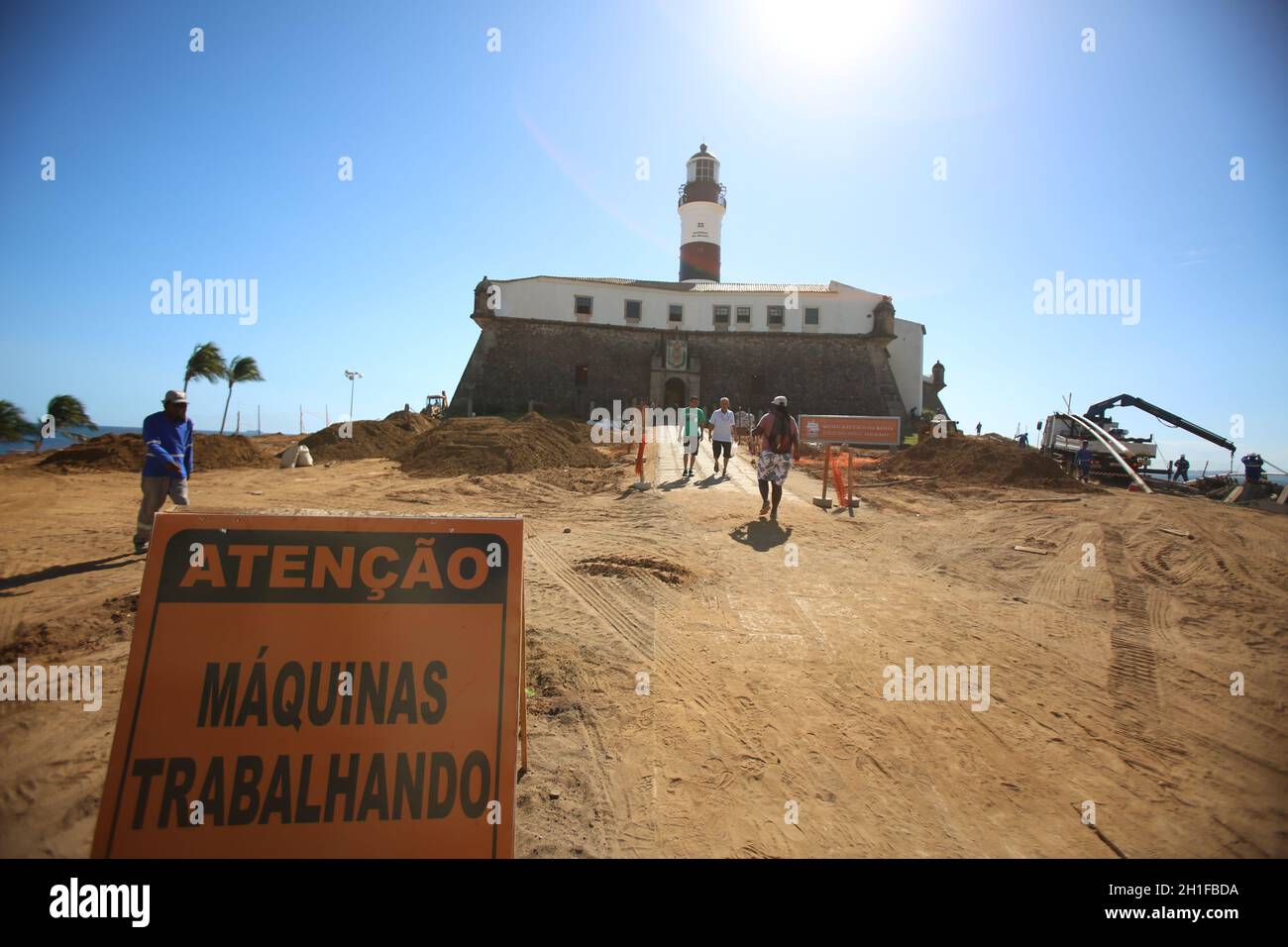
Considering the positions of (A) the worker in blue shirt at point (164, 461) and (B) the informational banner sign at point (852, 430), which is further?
(B) the informational banner sign at point (852, 430)

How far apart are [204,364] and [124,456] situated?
45.6ft

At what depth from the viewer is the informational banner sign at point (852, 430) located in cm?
2278

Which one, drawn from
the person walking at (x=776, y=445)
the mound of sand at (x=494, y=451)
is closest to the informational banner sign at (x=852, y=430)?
the mound of sand at (x=494, y=451)

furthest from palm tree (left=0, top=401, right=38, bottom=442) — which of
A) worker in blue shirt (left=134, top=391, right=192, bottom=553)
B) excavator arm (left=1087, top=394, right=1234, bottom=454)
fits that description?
excavator arm (left=1087, top=394, right=1234, bottom=454)

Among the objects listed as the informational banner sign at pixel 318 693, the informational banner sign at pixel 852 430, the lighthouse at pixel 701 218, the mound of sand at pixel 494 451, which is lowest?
the informational banner sign at pixel 318 693

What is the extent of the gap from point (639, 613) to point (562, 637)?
86 centimetres

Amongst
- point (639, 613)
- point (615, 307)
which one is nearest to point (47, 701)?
point (639, 613)

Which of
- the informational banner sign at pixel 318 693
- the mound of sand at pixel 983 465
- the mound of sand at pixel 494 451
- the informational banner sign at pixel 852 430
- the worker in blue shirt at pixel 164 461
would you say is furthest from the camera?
the informational banner sign at pixel 852 430

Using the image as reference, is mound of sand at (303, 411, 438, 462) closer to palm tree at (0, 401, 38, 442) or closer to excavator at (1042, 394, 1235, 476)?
palm tree at (0, 401, 38, 442)

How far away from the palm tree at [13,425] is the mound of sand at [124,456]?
3.90 meters

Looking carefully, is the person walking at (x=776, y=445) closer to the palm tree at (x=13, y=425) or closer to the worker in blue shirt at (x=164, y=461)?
the worker in blue shirt at (x=164, y=461)

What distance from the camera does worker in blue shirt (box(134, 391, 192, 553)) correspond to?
634 cm

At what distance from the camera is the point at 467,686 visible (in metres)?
2.09

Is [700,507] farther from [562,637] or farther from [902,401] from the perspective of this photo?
[902,401]
